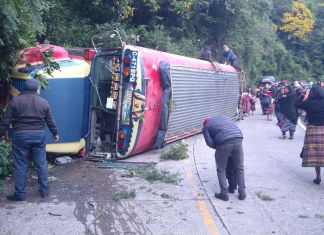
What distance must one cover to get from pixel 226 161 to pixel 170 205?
115 centimetres

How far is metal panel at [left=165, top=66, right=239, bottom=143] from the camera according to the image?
10.8 metres

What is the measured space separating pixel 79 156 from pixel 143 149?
148 cm

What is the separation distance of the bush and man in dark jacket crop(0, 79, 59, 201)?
3.00 ft

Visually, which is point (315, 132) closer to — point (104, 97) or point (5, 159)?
point (104, 97)

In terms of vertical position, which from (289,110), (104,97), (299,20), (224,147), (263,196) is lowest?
(263,196)

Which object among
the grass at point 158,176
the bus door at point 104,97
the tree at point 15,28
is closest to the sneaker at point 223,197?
the grass at point 158,176

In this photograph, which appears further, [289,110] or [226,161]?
[289,110]

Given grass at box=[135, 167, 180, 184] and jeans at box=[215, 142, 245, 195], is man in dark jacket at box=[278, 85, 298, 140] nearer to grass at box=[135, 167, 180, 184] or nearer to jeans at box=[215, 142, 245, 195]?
grass at box=[135, 167, 180, 184]

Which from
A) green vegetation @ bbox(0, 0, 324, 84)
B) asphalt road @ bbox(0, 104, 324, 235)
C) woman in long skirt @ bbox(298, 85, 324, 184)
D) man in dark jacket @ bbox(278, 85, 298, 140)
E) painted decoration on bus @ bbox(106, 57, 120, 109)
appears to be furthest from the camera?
man in dark jacket @ bbox(278, 85, 298, 140)

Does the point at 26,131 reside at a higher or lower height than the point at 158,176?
higher

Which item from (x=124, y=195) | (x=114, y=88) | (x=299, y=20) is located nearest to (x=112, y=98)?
(x=114, y=88)

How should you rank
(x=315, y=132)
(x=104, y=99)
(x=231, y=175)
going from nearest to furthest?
(x=231, y=175)
(x=315, y=132)
(x=104, y=99)

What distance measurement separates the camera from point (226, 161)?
7.04 m

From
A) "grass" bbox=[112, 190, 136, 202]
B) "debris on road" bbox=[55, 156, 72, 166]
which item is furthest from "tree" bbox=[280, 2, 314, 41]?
"grass" bbox=[112, 190, 136, 202]
